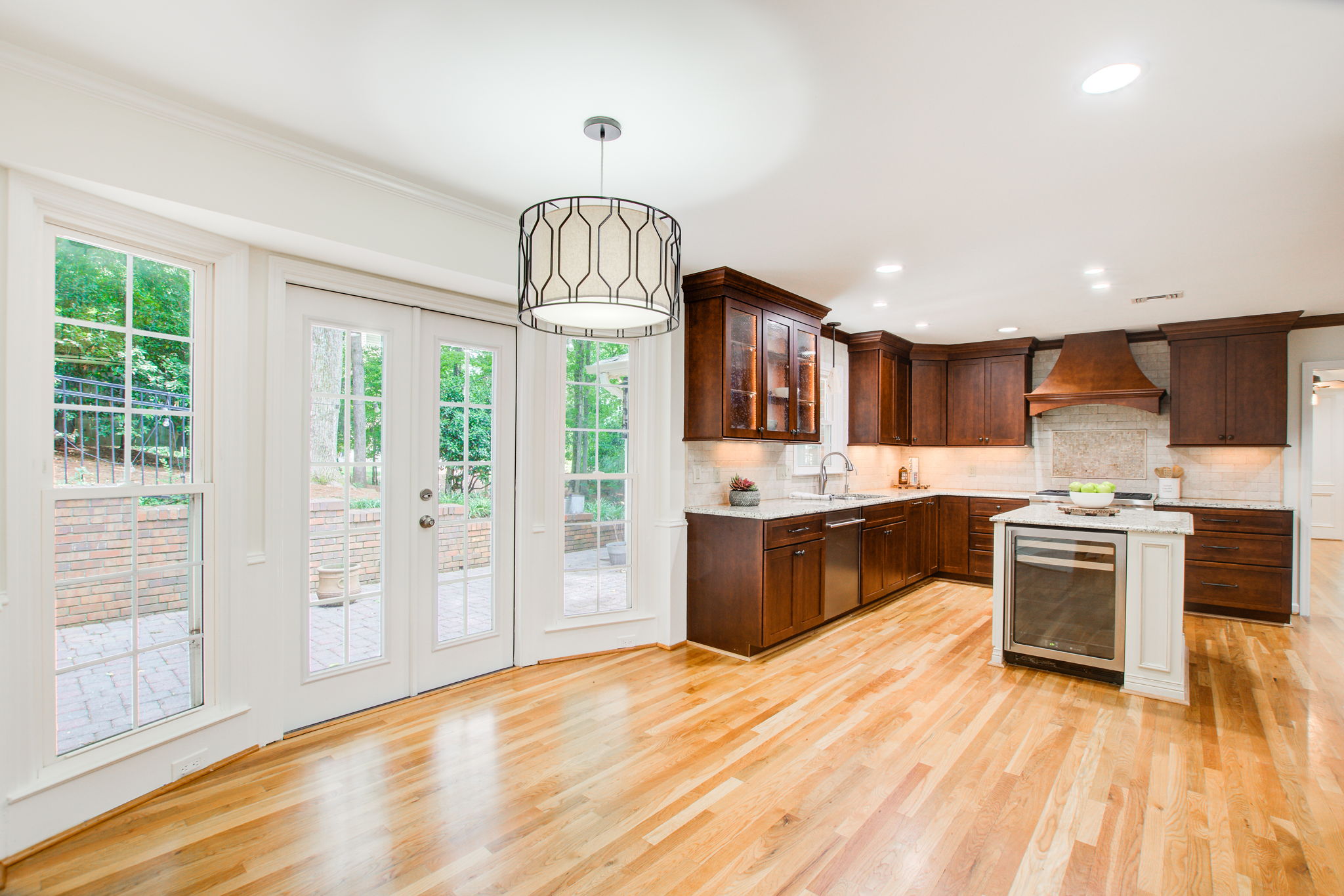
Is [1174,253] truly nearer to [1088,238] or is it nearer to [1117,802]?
[1088,238]

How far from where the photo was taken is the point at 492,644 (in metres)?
3.57

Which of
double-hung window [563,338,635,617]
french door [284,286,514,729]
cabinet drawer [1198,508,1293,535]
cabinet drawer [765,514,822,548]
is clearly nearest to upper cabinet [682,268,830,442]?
double-hung window [563,338,635,617]

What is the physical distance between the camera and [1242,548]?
4.88 metres

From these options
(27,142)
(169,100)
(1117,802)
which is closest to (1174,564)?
(1117,802)

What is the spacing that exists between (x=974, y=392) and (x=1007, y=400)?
1.08 ft

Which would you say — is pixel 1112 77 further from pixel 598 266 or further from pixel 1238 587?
pixel 1238 587

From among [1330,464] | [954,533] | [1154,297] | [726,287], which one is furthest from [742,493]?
[1330,464]

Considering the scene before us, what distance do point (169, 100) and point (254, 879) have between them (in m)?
2.59

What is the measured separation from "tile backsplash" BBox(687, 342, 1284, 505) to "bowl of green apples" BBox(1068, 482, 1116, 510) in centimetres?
212

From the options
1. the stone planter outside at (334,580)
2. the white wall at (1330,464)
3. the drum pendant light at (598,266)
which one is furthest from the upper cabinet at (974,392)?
the white wall at (1330,464)

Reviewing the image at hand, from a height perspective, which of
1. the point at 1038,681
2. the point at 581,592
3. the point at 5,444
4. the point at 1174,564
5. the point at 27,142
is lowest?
the point at 1038,681

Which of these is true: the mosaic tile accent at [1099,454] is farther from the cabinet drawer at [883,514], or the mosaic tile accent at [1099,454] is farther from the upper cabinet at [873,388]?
the cabinet drawer at [883,514]

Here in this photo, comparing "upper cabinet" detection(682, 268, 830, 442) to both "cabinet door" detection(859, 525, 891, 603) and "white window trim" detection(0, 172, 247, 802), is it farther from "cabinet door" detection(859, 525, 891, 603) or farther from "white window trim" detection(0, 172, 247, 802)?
"white window trim" detection(0, 172, 247, 802)

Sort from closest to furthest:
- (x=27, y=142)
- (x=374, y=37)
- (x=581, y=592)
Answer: (x=374, y=37) → (x=27, y=142) → (x=581, y=592)
